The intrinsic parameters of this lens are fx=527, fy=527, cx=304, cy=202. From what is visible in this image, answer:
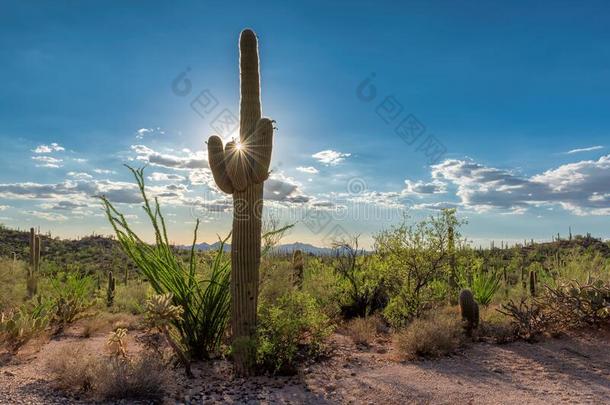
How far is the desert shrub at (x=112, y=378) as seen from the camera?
636cm

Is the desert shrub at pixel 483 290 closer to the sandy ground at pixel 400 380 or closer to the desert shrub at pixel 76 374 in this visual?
the sandy ground at pixel 400 380

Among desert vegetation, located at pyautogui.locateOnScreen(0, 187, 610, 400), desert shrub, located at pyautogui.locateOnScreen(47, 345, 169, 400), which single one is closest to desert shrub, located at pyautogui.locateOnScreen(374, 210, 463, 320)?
desert vegetation, located at pyautogui.locateOnScreen(0, 187, 610, 400)

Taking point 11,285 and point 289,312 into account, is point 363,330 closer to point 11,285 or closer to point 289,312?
point 289,312

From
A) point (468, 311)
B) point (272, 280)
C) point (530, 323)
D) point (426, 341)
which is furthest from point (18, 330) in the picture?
point (530, 323)

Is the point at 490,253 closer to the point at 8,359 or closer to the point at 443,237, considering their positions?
the point at 443,237

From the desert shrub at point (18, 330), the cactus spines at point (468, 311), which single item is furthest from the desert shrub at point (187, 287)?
the cactus spines at point (468, 311)

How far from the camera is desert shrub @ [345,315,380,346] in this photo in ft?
33.1

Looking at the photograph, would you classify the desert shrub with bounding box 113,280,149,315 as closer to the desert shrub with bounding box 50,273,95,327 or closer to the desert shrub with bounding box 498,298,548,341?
the desert shrub with bounding box 50,273,95,327

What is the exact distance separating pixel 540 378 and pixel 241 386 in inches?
174

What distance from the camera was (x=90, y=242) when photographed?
42.3m

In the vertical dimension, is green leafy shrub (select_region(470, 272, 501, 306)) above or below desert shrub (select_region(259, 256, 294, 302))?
below

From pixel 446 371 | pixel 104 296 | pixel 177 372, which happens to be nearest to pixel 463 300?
pixel 446 371

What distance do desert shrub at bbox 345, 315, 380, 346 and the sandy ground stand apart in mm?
513

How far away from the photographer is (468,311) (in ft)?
33.2
